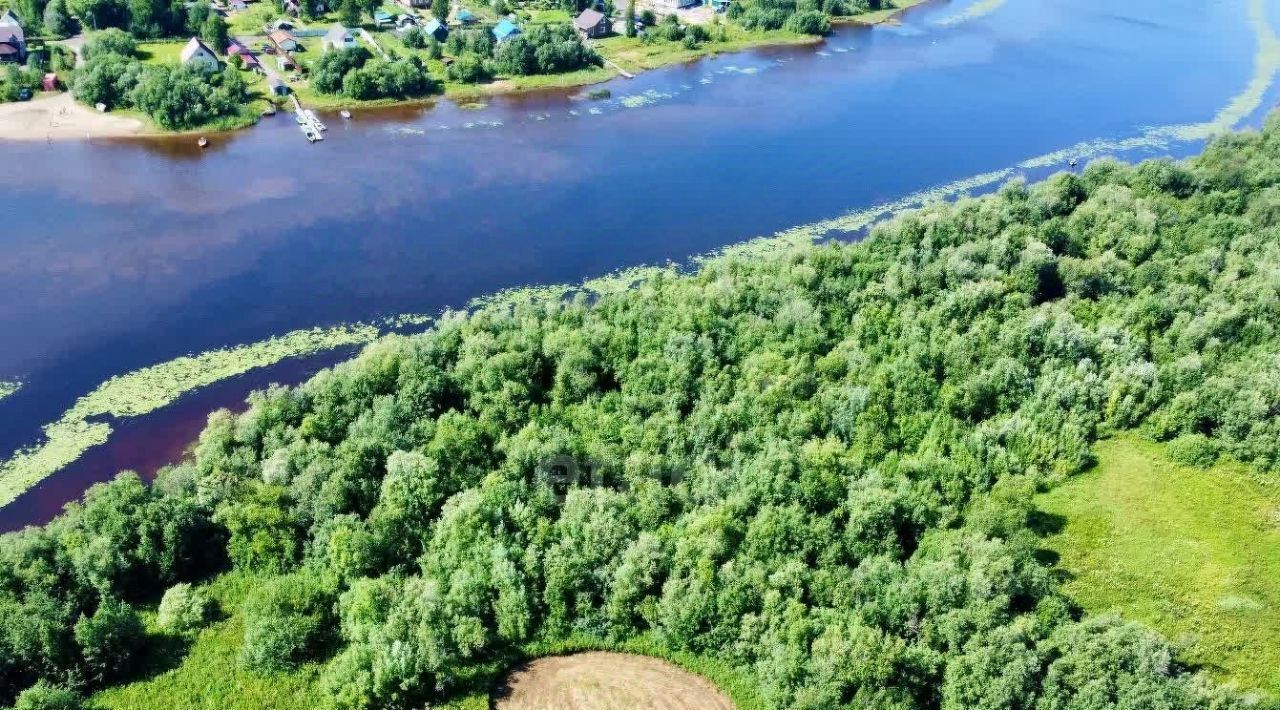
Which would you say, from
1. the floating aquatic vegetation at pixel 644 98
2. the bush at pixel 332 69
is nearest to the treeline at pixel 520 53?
the floating aquatic vegetation at pixel 644 98

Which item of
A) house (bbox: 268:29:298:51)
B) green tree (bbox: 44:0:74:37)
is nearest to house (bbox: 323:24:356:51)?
house (bbox: 268:29:298:51)

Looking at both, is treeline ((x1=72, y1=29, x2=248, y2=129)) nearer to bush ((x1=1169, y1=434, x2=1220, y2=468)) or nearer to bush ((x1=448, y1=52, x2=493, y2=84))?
bush ((x1=448, y1=52, x2=493, y2=84))

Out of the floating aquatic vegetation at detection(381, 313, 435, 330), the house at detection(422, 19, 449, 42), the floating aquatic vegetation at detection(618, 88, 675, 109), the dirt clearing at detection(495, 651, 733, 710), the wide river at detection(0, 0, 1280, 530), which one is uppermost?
the house at detection(422, 19, 449, 42)

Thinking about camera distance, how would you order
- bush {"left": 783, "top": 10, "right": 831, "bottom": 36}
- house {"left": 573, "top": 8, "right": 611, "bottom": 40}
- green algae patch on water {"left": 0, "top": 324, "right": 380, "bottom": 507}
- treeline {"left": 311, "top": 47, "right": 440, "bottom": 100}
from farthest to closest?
bush {"left": 783, "top": 10, "right": 831, "bottom": 36} < house {"left": 573, "top": 8, "right": 611, "bottom": 40} < treeline {"left": 311, "top": 47, "right": 440, "bottom": 100} < green algae patch on water {"left": 0, "top": 324, "right": 380, "bottom": 507}

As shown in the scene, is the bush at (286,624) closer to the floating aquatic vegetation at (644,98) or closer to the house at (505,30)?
the floating aquatic vegetation at (644,98)

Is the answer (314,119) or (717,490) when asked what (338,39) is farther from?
(717,490)

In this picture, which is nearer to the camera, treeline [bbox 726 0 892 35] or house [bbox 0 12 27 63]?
house [bbox 0 12 27 63]

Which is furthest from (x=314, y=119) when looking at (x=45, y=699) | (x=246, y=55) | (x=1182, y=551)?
(x=1182, y=551)
